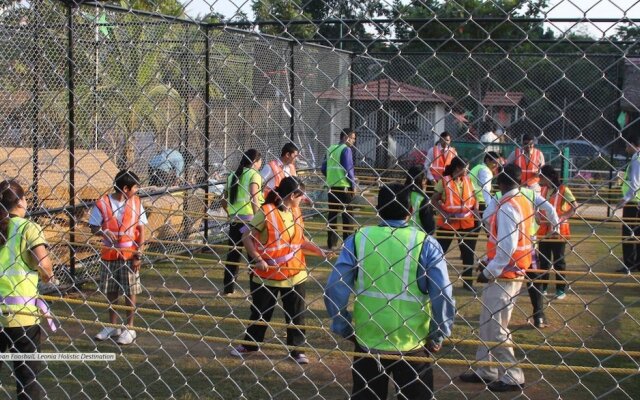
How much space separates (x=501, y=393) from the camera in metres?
6.02

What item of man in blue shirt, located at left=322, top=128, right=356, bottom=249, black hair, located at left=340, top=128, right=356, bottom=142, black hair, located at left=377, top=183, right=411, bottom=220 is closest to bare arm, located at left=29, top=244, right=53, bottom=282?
black hair, located at left=377, top=183, right=411, bottom=220

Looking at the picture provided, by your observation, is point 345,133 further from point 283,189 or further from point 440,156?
point 440,156

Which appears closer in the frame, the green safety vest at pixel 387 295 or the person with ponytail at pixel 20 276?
the green safety vest at pixel 387 295

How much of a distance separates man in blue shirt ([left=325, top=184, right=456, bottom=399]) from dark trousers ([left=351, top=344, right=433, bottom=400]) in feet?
0.18

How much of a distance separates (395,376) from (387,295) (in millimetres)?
544

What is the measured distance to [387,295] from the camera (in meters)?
3.74

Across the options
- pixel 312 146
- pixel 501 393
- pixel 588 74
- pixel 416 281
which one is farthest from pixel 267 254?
pixel 588 74

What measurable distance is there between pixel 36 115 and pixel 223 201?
2229 mm

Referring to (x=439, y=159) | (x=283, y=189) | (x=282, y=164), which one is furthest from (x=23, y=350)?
(x=439, y=159)

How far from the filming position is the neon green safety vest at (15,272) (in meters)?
4.55

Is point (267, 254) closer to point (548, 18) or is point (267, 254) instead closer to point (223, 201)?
point (223, 201)

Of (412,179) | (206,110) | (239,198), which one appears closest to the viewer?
(412,179)

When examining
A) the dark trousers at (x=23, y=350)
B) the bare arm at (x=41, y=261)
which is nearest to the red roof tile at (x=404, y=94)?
the bare arm at (x=41, y=261)

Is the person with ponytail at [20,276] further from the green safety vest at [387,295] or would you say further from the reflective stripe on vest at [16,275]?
the green safety vest at [387,295]
